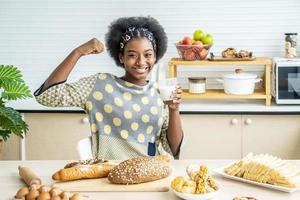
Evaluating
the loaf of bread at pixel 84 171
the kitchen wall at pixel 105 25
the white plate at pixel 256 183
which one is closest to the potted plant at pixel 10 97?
the kitchen wall at pixel 105 25

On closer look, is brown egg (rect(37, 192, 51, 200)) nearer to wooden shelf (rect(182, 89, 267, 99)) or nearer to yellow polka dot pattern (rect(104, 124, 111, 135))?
yellow polka dot pattern (rect(104, 124, 111, 135))

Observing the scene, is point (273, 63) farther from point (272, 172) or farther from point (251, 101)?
point (272, 172)

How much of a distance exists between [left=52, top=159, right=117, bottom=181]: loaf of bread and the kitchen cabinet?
1.69 meters

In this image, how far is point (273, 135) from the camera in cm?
368

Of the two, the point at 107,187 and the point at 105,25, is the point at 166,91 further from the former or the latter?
the point at 105,25

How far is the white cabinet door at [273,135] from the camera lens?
12.0 feet

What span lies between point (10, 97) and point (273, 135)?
1681 millimetres

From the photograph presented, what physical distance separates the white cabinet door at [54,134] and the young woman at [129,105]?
117cm

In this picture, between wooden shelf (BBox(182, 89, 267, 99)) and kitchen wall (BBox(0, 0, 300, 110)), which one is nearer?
wooden shelf (BBox(182, 89, 267, 99))

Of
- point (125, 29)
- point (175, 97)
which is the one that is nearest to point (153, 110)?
point (175, 97)

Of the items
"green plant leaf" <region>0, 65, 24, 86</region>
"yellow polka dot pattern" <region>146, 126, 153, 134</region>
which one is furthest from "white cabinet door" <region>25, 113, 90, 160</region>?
"yellow polka dot pattern" <region>146, 126, 153, 134</region>

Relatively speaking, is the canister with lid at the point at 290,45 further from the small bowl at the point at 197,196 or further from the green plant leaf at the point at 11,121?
the small bowl at the point at 197,196

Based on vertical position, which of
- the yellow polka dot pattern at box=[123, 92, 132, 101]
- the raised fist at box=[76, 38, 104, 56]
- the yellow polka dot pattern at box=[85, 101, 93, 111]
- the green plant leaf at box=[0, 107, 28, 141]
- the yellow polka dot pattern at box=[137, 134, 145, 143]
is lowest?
the green plant leaf at box=[0, 107, 28, 141]

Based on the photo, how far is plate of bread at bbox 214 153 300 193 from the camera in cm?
190
